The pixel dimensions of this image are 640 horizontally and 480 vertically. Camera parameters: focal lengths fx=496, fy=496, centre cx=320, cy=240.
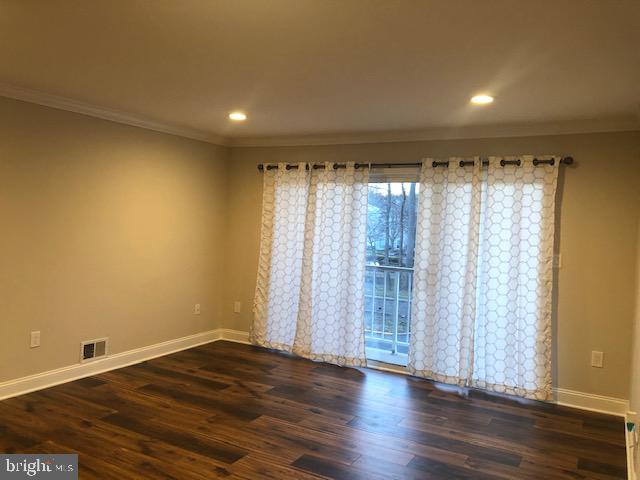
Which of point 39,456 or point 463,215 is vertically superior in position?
point 463,215

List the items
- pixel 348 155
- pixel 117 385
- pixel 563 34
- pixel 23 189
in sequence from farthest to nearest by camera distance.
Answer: pixel 348 155 < pixel 117 385 < pixel 23 189 < pixel 563 34

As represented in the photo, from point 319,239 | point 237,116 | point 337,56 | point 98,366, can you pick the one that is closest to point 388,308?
point 319,239

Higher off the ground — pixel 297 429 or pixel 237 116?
pixel 237 116

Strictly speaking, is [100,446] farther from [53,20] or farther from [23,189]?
[53,20]

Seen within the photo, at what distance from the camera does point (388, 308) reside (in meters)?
4.96

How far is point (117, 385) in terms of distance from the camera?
3.90 meters

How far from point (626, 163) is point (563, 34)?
2074 mm

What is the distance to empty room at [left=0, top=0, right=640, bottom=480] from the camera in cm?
246

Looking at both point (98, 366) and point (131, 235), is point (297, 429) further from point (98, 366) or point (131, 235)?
point (131, 235)

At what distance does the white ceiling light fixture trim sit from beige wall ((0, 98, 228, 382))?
9.35 feet

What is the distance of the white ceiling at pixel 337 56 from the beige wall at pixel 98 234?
45 cm

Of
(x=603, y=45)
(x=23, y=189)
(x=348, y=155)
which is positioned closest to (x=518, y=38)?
(x=603, y=45)

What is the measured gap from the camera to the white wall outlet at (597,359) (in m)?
3.81

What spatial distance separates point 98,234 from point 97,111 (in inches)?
39.5
